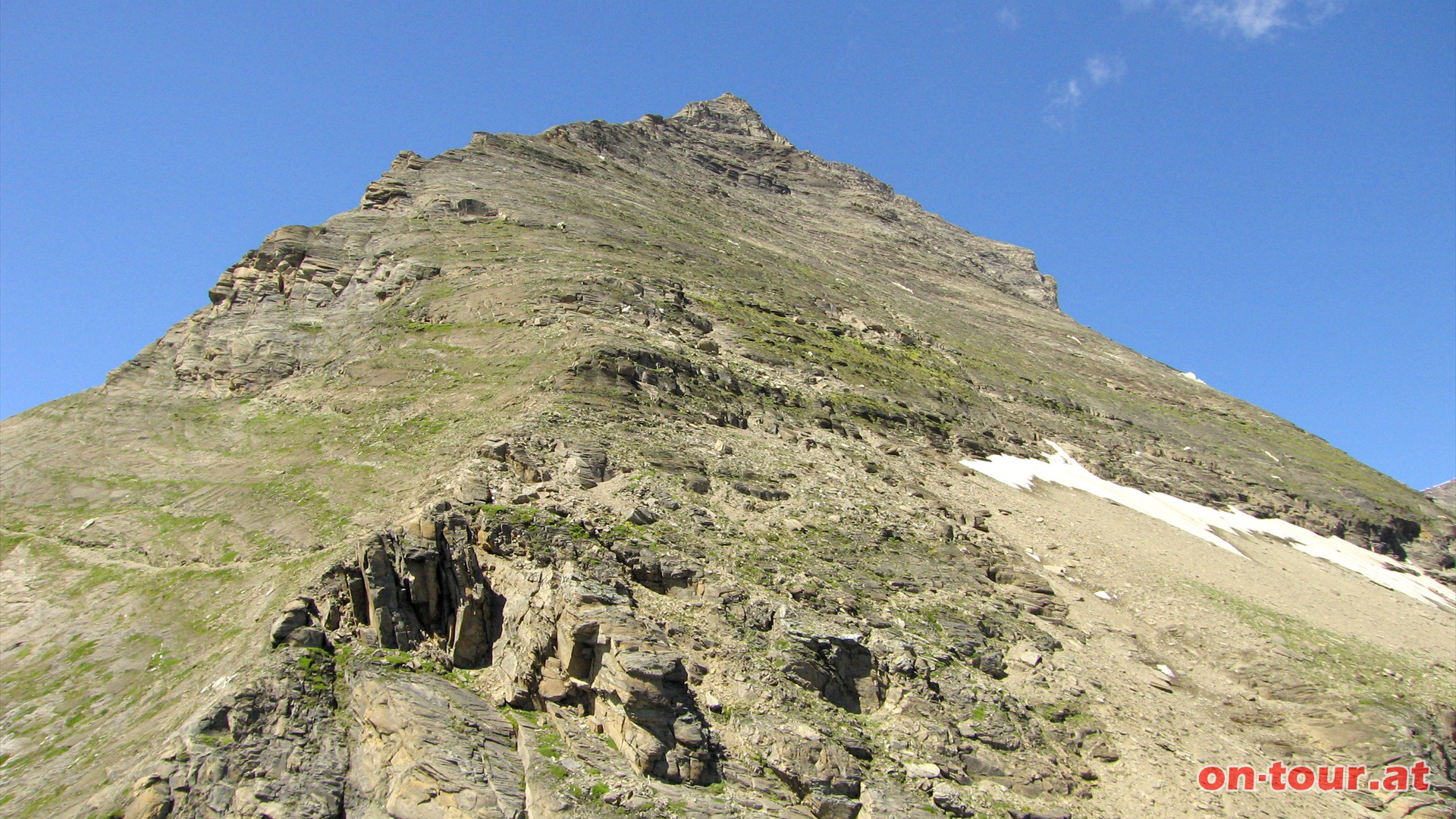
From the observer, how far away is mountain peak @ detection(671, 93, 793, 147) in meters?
105

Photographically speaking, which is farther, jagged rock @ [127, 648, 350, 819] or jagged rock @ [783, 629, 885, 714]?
jagged rock @ [783, 629, 885, 714]

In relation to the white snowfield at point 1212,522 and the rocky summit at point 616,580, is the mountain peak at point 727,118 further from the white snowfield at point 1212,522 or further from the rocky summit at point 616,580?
the white snowfield at point 1212,522

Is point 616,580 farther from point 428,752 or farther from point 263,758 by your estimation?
point 263,758

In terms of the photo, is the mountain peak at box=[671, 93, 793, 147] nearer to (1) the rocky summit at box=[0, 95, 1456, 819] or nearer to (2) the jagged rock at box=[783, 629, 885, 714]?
(1) the rocky summit at box=[0, 95, 1456, 819]

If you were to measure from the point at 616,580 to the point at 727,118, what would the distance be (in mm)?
100896

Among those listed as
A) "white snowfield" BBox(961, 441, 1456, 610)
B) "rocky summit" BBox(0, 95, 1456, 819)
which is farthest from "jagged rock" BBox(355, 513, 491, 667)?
"white snowfield" BBox(961, 441, 1456, 610)

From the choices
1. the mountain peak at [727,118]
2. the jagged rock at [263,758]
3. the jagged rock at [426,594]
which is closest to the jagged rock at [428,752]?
the jagged rock at [263,758]

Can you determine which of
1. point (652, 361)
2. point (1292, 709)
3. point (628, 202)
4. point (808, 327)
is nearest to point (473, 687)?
point (652, 361)

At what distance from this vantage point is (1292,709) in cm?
2031

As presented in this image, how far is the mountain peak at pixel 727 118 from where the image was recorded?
105 meters

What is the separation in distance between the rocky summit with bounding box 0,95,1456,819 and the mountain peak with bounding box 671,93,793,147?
221 ft

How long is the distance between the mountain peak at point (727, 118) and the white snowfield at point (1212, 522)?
253 feet

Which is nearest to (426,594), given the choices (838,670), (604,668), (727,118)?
(604,668)

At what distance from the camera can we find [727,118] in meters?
108
